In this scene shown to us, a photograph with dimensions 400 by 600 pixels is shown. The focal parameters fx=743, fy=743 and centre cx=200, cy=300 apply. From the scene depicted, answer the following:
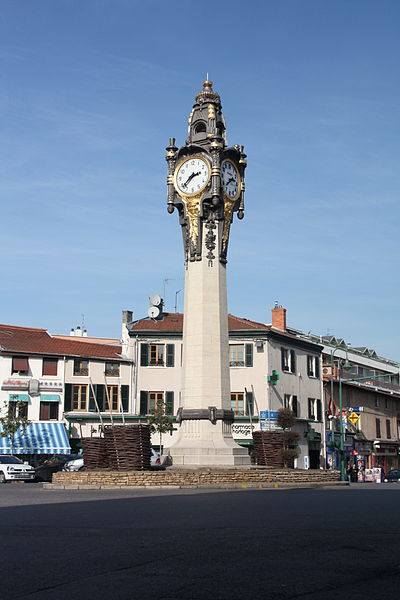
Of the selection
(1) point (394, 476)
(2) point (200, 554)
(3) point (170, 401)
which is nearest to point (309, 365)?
(1) point (394, 476)

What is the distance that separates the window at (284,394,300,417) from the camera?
56.8 meters

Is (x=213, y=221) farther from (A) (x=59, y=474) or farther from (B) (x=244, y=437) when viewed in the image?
(B) (x=244, y=437)

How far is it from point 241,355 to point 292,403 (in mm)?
5787

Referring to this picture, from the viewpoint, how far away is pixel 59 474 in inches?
1079

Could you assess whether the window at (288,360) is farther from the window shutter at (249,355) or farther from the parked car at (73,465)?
the parked car at (73,465)

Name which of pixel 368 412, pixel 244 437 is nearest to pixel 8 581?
pixel 244 437

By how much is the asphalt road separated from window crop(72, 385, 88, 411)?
39210 mm

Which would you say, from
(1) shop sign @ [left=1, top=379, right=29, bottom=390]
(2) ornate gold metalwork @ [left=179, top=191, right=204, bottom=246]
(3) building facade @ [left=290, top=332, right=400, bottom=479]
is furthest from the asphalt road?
(3) building facade @ [left=290, top=332, right=400, bottom=479]

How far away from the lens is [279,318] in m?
63.8

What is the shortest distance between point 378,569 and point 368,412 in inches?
2489

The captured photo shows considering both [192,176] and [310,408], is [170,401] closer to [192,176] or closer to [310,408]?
[310,408]

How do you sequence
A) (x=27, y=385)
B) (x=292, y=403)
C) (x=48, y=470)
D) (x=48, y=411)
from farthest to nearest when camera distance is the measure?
1. (x=292, y=403)
2. (x=48, y=411)
3. (x=27, y=385)
4. (x=48, y=470)

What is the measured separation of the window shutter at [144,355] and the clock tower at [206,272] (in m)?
24.7

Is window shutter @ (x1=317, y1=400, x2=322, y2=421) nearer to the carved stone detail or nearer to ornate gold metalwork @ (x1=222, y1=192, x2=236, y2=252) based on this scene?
ornate gold metalwork @ (x1=222, y1=192, x2=236, y2=252)
